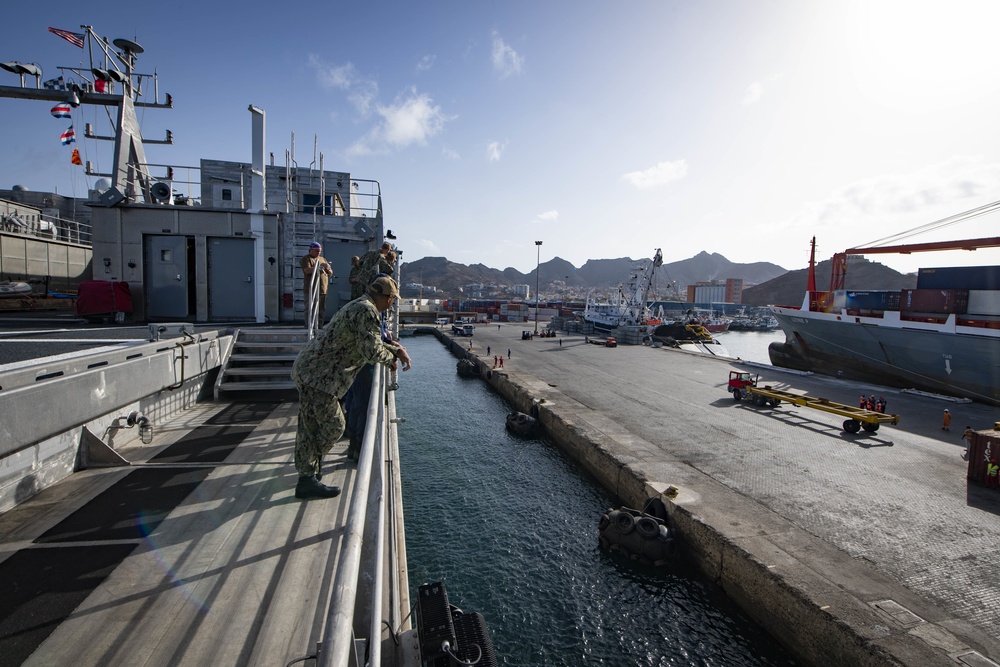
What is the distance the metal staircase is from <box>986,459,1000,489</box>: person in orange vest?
508 inches

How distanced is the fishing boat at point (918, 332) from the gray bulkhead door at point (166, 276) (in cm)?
2868

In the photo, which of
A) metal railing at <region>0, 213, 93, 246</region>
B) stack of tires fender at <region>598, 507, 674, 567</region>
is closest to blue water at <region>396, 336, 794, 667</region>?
stack of tires fender at <region>598, 507, 674, 567</region>

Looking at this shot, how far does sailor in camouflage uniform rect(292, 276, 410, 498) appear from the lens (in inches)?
147

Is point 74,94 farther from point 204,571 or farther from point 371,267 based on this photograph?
point 204,571

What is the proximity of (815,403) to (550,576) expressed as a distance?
11.2 meters

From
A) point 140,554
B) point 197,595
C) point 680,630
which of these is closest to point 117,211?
point 140,554

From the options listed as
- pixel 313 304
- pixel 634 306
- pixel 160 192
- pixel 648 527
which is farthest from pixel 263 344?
pixel 634 306

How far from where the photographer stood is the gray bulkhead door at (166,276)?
1057cm

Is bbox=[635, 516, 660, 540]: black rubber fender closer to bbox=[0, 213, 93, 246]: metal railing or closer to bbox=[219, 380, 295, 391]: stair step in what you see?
bbox=[219, 380, 295, 391]: stair step

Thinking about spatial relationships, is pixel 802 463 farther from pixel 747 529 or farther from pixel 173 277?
pixel 173 277

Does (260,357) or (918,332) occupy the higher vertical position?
(918,332)

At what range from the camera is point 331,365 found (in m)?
3.79

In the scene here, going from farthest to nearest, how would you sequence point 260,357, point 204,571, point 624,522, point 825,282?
point 825,282 < point 260,357 < point 624,522 < point 204,571

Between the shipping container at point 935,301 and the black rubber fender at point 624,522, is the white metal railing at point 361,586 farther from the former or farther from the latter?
the shipping container at point 935,301
